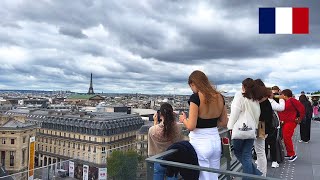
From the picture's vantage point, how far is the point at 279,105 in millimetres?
7625

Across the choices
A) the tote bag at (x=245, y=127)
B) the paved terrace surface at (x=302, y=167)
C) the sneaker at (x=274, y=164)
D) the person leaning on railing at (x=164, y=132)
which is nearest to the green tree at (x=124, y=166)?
the person leaning on railing at (x=164, y=132)

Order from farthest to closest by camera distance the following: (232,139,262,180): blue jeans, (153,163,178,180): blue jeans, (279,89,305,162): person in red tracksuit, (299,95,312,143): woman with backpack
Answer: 1. (299,95,312,143): woman with backpack
2. (279,89,305,162): person in red tracksuit
3. (232,139,262,180): blue jeans
4. (153,163,178,180): blue jeans

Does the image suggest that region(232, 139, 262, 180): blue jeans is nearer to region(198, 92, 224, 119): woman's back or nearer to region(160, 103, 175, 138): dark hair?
region(160, 103, 175, 138): dark hair

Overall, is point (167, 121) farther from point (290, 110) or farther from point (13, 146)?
point (13, 146)

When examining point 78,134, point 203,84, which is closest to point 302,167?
point 203,84

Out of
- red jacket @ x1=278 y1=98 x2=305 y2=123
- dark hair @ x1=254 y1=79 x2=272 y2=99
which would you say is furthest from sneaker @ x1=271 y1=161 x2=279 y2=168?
dark hair @ x1=254 y1=79 x2=272 y2=99

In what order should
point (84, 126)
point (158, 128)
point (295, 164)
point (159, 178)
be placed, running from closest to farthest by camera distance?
point (159, 178)
point (158, 128)
point (295, 164)
point (84, 126)

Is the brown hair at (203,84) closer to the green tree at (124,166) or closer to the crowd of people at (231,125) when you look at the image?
the crowd of people at (231,125)

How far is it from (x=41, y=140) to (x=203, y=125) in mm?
78643

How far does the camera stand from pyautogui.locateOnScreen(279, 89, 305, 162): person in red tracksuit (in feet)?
29.1

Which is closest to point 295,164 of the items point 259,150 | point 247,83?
point 259,150

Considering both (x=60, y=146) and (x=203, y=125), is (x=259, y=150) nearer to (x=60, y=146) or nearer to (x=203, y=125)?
(x=203, y=125)

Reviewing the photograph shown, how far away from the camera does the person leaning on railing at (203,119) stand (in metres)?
4.70

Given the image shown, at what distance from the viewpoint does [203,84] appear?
4.76 meters
